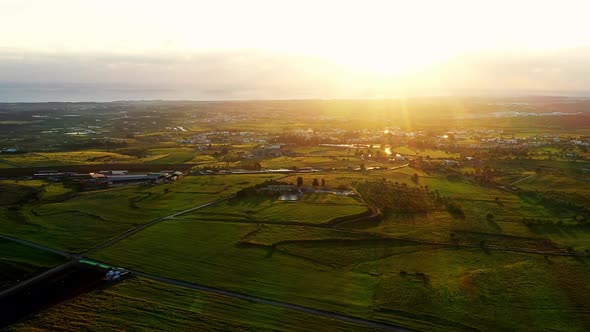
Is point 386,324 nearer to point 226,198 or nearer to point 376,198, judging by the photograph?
point 376,198

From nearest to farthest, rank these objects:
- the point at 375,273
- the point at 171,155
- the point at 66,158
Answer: the point at 375,273 → the point at 66,158 → the point at 171,155

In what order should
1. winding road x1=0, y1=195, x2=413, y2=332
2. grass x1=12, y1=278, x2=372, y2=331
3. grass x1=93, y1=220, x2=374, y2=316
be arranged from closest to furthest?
grass x1=12, y1=278, x2=372, y2=331
winding road x1=0, y1=195, x2=413, y2=332
grass x1=93, y1=220, x2=374, y2=316

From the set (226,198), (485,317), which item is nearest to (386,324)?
(485,317)

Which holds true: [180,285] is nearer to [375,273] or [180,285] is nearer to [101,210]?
[375,273]

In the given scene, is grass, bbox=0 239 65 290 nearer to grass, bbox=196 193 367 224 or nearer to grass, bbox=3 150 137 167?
grass, bbox=196 193 367 224

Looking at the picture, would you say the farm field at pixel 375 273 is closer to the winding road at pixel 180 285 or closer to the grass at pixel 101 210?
the winding road at pixel 180 285

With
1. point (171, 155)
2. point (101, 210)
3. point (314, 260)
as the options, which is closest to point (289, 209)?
point (314, 260)

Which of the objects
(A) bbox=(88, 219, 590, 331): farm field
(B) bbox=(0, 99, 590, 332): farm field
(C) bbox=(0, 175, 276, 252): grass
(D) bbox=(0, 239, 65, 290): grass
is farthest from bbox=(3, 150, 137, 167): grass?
(A) bbox=(88, 219, 590, 331): farm field
